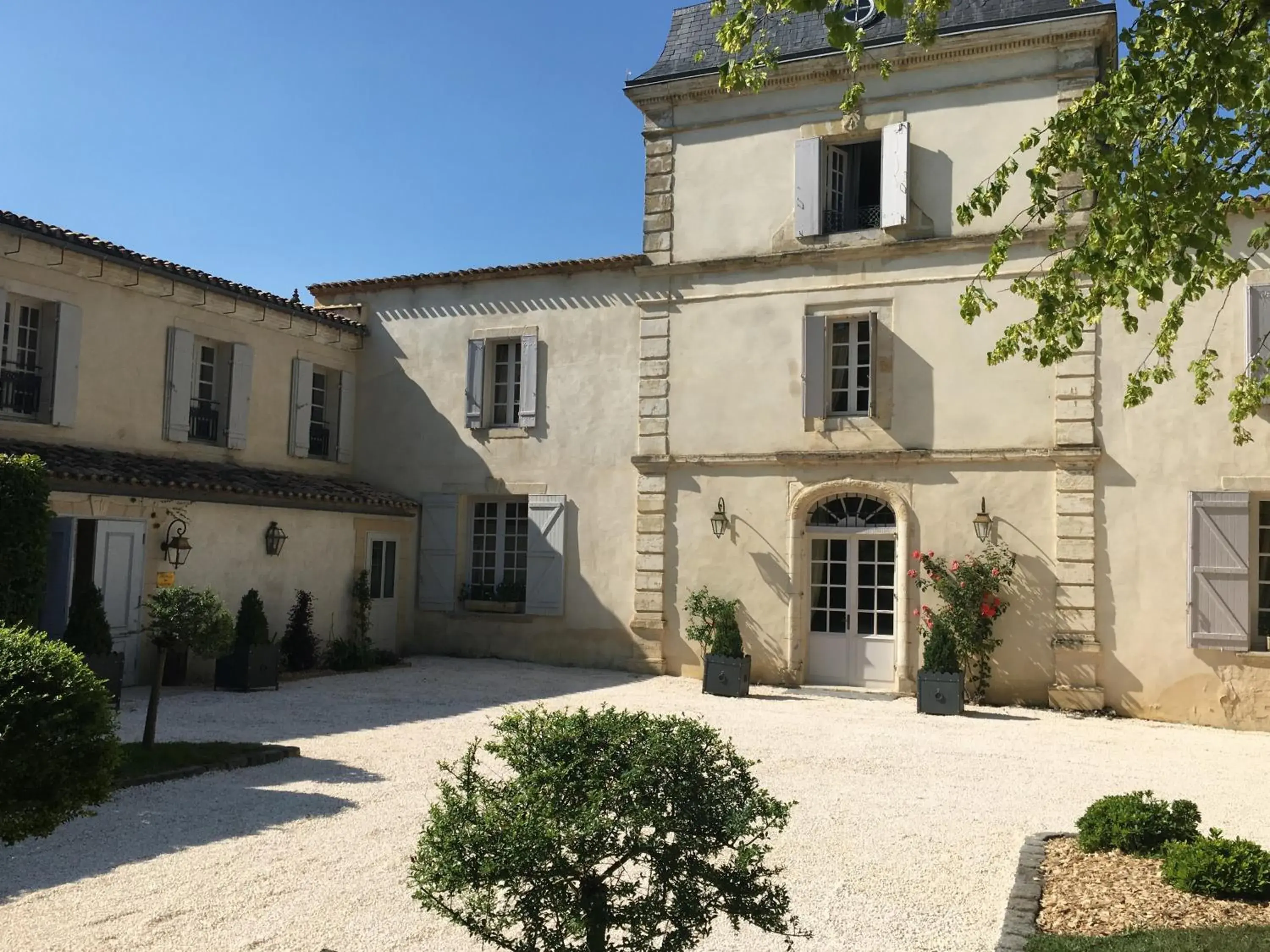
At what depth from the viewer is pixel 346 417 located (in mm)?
15352

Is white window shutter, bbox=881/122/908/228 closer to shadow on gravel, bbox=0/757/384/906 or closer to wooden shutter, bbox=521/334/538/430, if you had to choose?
wooden shutter, bbox=521/334/538/430

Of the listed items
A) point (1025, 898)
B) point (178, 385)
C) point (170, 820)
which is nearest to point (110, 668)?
point (170, 820)

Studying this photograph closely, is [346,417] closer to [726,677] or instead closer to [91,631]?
[91,631]

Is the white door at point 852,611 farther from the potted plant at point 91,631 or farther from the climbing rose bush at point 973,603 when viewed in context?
the potted plant at point 91,631

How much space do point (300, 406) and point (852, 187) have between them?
7.57 metres

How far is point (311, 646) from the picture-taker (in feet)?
42.4

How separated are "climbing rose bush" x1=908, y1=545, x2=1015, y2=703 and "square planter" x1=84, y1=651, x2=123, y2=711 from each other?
7.80 m

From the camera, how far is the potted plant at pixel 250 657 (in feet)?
36.4

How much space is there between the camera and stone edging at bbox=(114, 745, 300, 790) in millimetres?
6684

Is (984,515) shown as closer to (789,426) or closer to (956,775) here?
(789,426)

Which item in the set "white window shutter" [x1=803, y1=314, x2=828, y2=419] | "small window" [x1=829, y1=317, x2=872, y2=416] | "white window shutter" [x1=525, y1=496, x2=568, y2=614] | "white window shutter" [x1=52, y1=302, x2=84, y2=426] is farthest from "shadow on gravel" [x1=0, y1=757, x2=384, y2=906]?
"small window" [x1=829, y1=317, x2=872, y2=416]

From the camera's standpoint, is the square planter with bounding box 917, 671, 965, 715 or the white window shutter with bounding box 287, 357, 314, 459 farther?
the white window shutter with bounding box 287, 357, 314, 459

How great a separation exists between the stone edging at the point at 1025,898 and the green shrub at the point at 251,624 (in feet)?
26.9

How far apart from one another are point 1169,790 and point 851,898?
148 inches
